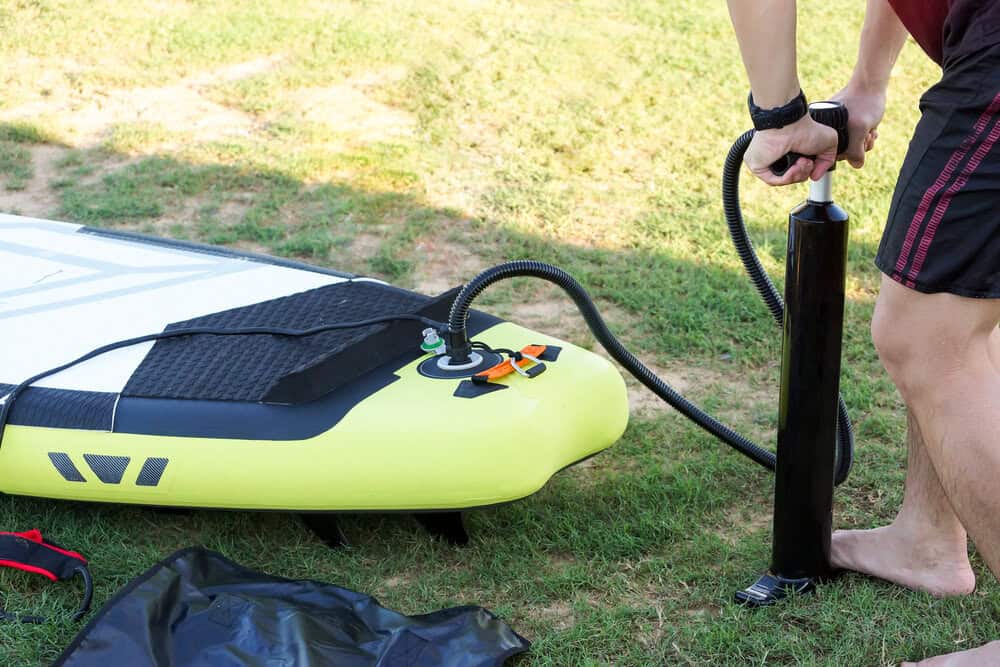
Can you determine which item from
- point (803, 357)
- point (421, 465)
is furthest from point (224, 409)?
point (803, 357)

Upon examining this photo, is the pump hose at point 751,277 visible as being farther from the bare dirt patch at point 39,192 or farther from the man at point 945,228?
the bare dirt patch at point 39,192

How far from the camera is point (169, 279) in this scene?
2930 millimetres

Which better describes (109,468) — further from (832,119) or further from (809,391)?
(832,119)

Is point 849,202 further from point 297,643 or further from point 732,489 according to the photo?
point 297,643

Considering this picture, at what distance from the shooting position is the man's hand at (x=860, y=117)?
1950 millimetres

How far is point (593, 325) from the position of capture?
2.33 m

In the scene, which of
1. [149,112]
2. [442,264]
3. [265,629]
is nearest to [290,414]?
[265,629]

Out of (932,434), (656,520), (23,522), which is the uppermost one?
(932,434)

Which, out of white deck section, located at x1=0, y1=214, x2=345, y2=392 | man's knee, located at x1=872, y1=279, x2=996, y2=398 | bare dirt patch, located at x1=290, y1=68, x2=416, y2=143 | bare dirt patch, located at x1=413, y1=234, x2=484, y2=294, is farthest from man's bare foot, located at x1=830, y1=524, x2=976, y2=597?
bare dirt patch, located at x1=290, y1=68, x2=416, y2=143

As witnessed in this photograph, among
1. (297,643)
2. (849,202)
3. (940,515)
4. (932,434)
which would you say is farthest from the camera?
(849,202)

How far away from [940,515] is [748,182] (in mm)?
2660

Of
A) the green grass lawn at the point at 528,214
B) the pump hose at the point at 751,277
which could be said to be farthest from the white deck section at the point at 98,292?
the pump hose at the point at 751,277

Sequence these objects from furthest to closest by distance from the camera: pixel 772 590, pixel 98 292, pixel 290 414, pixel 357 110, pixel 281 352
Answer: pixel 357 110
pixel 98 292
pixel 281 352
pixel 290 414
pixel 772 590

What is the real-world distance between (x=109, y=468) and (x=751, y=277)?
1.43m
